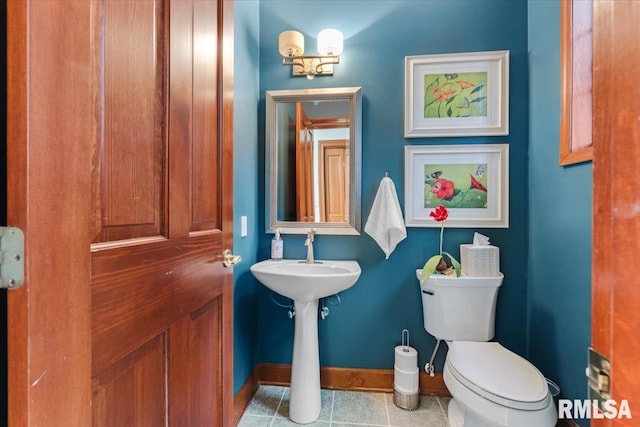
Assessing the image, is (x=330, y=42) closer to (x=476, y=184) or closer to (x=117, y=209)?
(x=476, y=184)

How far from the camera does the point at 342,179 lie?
180 cm

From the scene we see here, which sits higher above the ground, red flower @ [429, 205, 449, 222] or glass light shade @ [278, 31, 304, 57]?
glass light shade @ [278, 31, 304, 57]

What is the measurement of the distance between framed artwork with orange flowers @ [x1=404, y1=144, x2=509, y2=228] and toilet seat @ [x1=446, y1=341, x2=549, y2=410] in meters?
0.69

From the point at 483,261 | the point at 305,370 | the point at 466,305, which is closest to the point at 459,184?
the point at 483,261

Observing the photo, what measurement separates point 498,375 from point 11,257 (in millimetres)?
1482

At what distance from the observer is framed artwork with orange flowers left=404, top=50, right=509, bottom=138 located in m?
1.69

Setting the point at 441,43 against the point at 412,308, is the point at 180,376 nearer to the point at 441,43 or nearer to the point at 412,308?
the point at 412,308

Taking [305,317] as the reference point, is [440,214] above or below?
above

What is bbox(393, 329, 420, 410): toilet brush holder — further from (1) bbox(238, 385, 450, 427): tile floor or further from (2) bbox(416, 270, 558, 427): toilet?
(2) bbox(416, 270, 558, 427): toilet

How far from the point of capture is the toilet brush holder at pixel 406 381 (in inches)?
62.2

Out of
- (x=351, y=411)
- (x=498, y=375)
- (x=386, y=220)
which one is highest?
(x=386, y=220)

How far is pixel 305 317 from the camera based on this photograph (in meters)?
1.51

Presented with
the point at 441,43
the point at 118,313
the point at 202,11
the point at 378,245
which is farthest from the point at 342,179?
the point at 118,313

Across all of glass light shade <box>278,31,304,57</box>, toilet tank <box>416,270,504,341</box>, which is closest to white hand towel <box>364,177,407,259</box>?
toilet tank <box>416,270,504,341</box>
